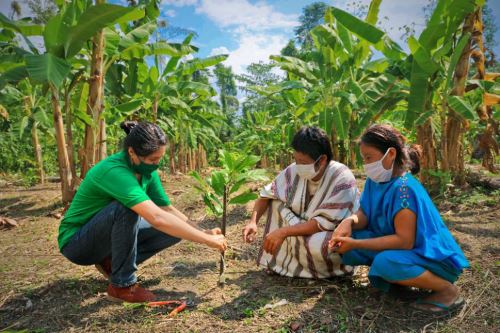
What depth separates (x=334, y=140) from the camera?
20.5ft

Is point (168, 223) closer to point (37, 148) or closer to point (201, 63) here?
point (201, 63)

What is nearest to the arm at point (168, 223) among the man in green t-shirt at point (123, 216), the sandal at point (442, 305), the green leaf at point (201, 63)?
the man in green t-shirt at point (123, 216)

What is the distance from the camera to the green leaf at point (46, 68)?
366 centimetres

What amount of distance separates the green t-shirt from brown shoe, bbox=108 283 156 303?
0.48 meters

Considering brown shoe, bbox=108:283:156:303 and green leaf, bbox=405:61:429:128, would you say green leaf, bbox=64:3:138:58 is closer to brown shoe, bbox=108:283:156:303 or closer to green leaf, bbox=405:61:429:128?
brown shoe, bbox=108:283:156:303

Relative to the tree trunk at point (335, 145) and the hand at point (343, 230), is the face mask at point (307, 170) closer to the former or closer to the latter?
the hand at point (343, 230)

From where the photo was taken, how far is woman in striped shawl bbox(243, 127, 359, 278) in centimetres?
227

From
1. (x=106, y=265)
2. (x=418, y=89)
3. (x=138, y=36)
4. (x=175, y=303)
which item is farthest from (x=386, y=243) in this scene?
(x=138, y=36)

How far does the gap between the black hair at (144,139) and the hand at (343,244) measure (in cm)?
116

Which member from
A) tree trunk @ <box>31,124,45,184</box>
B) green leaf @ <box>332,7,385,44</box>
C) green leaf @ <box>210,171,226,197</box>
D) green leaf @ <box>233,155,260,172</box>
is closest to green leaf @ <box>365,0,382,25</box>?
green leaf @ <box>332,7,385,44</box>

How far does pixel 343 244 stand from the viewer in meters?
1.99

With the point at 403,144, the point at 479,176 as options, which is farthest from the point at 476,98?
the point at 403,144

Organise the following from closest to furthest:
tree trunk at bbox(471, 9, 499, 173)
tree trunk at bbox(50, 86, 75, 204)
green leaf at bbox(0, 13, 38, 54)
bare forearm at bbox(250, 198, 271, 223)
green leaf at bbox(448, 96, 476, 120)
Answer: bare forearm at bbox(250, 198, 271, 223)
green leaf at bbox(448, 96, 476, 120)
green leaf at bbox(0, 13, 38, 54)
tree trunk at bbox(471, 9, 499, 173)
tree trunk at bbox(50, 86, 75, 204)

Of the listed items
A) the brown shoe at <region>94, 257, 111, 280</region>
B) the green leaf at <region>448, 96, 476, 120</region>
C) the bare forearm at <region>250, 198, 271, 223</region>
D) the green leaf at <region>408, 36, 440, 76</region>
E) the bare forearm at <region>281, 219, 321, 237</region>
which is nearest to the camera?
the bare forearm at <region>281, 219, 321, 237</region>
